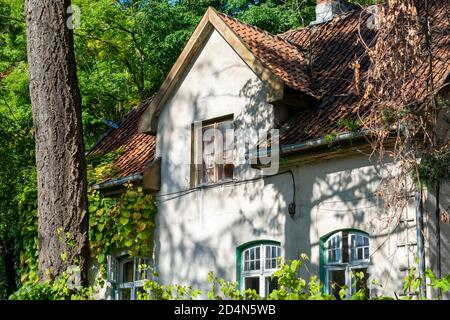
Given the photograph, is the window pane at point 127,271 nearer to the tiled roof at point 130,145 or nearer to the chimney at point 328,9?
the tiled roof at point 130,145

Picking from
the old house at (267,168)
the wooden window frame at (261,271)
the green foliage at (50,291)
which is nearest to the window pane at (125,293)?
the old house at (267,168)

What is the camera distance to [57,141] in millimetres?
11828

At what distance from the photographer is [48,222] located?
38.0ft

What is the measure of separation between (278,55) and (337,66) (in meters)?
1.32

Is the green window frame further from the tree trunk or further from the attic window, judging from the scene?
the tree trunk

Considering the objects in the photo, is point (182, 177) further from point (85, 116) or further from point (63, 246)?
point (85, 116)

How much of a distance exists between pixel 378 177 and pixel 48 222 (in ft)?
18.1

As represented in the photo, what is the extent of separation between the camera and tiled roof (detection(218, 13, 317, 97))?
52.6ft

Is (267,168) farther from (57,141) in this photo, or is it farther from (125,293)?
(125,293)

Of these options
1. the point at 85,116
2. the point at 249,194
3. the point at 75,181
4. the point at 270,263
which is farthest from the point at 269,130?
the point at 85,116

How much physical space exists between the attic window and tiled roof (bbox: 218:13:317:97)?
1451mm

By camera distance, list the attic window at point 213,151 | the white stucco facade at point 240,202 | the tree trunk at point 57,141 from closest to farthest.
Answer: the tree trunk at point 57,141
the white stucco facade at point 240,202
the attic window at point 213,151

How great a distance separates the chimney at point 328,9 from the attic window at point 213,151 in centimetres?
458

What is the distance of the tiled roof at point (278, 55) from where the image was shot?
52.6ft
